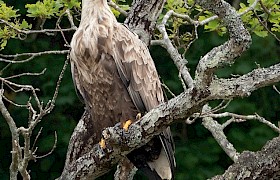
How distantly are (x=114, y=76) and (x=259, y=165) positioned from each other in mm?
1170

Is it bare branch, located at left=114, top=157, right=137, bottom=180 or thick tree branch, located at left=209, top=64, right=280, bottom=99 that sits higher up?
thick tree branch, located at left=209, top=64, right=280, bottom=99

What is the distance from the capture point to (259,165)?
326 centimetres

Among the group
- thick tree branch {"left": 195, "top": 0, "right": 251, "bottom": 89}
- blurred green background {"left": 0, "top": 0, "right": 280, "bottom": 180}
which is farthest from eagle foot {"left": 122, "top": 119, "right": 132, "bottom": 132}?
blurred green background {"left": 0, "top": 0, "right": 280, "bottom": 180}

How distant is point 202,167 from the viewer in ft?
22.2

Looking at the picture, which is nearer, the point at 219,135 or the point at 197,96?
the point at 197,96

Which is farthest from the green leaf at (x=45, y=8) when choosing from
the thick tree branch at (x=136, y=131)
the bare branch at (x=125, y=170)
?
the bare branch at (x=125, y=170)

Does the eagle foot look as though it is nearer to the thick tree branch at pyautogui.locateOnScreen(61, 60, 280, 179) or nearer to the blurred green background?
the thick tree branch at pyautogui.locateOnScreen(61, 60, 280, 179)

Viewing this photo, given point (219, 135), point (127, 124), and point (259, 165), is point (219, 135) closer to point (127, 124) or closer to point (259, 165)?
point (127, 124)

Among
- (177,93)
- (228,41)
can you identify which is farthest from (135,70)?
(177,93)

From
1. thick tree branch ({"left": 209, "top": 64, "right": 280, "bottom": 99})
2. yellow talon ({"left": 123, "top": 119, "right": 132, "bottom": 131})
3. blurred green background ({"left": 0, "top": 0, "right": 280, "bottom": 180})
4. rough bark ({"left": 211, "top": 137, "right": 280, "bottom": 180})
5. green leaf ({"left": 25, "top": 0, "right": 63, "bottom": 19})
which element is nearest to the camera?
thick tree branch ({"left": 209, "top": 64, "right": 280, "bottom": 99})

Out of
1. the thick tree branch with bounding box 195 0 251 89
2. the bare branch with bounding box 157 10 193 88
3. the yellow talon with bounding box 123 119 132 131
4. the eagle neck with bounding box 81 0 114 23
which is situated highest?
the thick tree branch with bounding box 195 0 251 89

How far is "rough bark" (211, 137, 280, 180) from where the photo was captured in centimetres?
322

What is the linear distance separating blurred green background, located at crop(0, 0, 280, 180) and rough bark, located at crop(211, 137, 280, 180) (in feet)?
9.90

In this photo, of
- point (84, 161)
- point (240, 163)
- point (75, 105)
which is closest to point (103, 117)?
point (84, 161)
